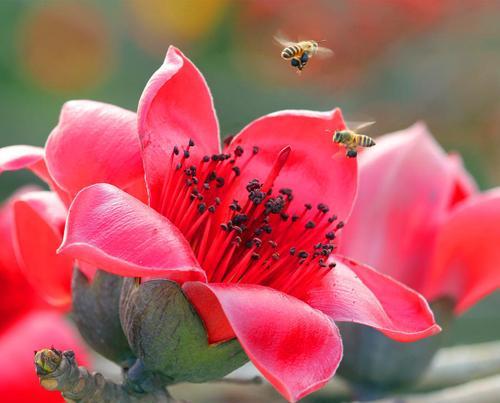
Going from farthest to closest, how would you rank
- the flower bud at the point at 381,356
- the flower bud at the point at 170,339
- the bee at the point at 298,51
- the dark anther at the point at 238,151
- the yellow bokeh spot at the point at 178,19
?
the yellow bokeh spot at the point at 178,19 → the flower bud at the point at 381,356 → the bee at the point at 298,51 → the dark anther at the point at 238,151 → the flower bud at the point at 170,339

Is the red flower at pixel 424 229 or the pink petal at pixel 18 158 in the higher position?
the pink petal at pixel 18 158

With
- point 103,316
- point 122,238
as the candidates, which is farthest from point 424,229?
point 122,238

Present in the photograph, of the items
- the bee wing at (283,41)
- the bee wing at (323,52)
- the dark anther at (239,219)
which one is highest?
the bee wing at (283,41)

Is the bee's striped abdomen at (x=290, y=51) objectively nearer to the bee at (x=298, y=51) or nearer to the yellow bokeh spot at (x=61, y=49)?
the bee at (x=298, y=51)

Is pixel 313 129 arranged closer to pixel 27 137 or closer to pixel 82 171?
pixel 82 171

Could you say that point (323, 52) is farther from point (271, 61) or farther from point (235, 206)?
point (271, 61)

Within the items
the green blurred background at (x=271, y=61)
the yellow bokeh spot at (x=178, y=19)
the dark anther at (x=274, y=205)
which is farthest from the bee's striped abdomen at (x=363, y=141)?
the yellow bokeh spot at (x=178, y=19)

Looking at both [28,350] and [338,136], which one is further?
[28,350]

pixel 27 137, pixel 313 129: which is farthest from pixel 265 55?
pixel 313 129
